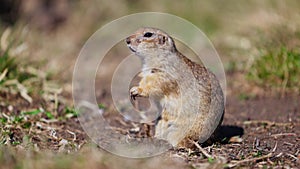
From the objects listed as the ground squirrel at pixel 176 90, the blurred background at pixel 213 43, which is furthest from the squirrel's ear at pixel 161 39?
the blurred background at pixel 213 43

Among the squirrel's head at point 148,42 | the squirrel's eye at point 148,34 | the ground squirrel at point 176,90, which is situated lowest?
the ground squirrel at point 176,90

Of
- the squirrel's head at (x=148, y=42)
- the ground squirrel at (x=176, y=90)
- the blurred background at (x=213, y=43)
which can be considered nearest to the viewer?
the ground squirrel at (x=176, y=90)

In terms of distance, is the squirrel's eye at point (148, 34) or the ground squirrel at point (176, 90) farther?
the squirrel's eye at point (148, 34)

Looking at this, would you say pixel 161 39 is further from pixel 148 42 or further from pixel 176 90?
pixel 176 90

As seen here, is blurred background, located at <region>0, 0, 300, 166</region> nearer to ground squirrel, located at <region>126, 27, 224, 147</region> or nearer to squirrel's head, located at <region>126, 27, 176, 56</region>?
ground squirrel, located at <region>126, 27, 224, 147</region>

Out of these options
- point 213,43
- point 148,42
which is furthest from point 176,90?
point 213,43

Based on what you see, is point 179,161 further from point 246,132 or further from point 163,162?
point 246,132

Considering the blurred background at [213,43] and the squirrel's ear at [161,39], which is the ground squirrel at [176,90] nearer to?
the squirrel's ear at [161,39]
